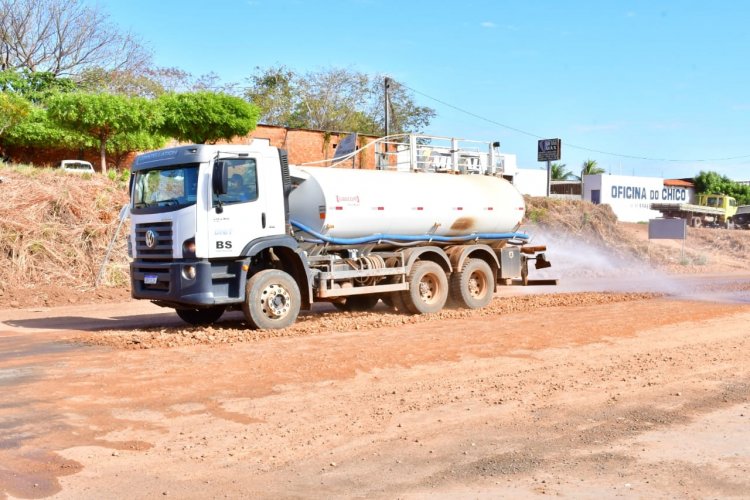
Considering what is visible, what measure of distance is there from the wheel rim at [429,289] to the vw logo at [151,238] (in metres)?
5.75

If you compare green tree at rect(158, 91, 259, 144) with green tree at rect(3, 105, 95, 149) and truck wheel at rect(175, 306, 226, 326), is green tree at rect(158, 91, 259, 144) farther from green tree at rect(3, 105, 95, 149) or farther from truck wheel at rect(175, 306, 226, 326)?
truck wheel at rect(175, 306, 226, 326)

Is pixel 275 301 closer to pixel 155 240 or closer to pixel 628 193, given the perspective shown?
pixel 155 240

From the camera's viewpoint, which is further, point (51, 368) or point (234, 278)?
point (234, 278)

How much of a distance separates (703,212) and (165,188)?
1953 inches

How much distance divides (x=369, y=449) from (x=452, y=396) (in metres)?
1.99

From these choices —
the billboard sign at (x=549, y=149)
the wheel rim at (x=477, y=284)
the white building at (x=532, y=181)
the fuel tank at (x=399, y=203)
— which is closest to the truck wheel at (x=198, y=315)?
the fuel tank at (x=399, y=203)

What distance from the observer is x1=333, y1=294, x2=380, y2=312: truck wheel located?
675 inches

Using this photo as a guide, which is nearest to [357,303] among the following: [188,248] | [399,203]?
[399,203]

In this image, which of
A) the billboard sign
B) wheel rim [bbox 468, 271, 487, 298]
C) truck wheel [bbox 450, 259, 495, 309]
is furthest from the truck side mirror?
the billboard sign

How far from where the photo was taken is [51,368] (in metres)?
10.5

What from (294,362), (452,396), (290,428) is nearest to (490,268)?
(294,362)

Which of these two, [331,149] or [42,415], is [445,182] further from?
[331,149]

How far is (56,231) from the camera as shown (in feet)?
72.2

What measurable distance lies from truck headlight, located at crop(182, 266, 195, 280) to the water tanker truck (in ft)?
0.05
